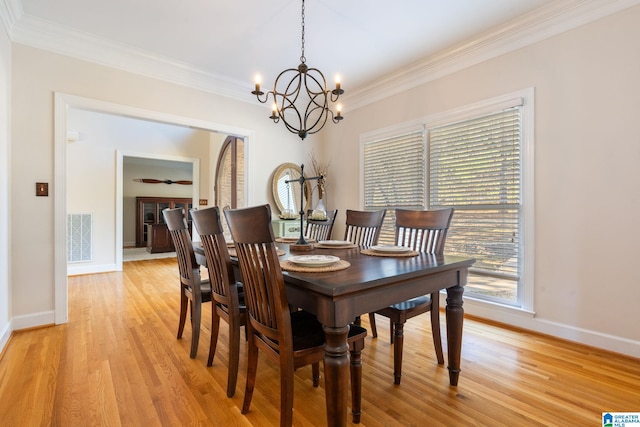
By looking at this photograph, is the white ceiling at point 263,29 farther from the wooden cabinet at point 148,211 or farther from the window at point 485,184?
the wooden cabinet at point 148,211

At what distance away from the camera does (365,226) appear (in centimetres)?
262

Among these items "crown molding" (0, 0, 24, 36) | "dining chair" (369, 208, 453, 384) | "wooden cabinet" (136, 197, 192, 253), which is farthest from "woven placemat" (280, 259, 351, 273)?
"wooden cabinet" (136, 197, 192, 253)

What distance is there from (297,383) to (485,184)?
2.37 metres

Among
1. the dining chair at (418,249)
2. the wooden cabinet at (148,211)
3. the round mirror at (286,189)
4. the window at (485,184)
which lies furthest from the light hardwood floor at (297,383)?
the wooden cabinet at (148,211)

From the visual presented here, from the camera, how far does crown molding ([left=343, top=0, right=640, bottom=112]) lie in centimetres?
227

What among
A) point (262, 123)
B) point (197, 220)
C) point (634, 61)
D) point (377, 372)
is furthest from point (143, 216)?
point (634, 61)

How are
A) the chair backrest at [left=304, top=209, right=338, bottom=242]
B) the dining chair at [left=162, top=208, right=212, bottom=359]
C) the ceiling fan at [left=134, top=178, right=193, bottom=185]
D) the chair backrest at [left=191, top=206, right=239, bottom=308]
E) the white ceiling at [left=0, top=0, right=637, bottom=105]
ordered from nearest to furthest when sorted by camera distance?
the chair backrest at [left=191, top=206, right=239, bottom=308], the dining chair at [left=162, top=208, right=212, bottom=359], the white ceiling at [left=0, top=0, right=637, bottom=105], the chair backrest at [left=304, top=209, right=338, bottom=242], the ceiling fan at [left=134, top=178, right=193, bottom=185]

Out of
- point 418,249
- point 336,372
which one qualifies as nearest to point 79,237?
point 418,249

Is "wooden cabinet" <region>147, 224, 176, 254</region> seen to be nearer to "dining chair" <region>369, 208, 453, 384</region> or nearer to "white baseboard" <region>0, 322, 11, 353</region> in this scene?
"white baseboard" <region>0, 322, 11, 353</region>

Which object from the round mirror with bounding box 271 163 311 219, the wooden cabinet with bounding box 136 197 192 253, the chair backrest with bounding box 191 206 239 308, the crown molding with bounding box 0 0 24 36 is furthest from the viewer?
the wooden cabinet with bounding box 136 197 192 253

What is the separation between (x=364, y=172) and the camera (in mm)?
4062

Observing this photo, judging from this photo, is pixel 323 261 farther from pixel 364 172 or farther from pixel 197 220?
pixel 364 172

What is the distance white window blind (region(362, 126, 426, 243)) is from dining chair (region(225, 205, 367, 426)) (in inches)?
93.4

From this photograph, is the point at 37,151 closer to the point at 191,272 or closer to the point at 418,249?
the point at 191,272
